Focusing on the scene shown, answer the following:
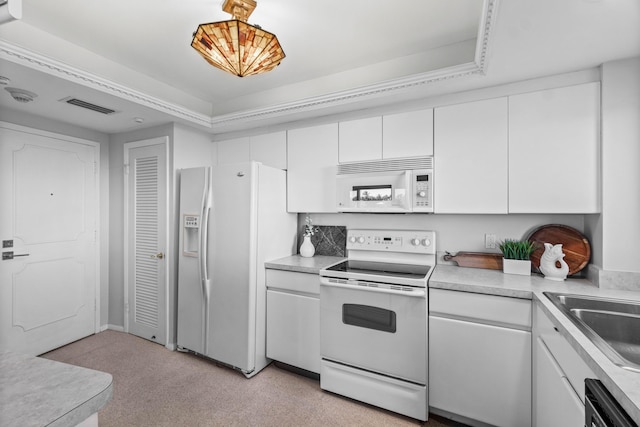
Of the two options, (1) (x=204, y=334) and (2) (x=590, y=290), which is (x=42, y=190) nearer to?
(1) (x=204, y=334)

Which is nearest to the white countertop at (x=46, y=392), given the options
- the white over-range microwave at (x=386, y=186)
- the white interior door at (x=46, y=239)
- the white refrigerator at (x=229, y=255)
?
the white refrigerator at (x=229, y=255)

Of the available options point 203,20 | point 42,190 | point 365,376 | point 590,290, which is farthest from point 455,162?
point 42,190

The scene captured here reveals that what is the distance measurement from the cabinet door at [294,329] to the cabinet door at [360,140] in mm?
1228

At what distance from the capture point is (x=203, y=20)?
196 centimetres

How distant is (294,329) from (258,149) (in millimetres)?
1750

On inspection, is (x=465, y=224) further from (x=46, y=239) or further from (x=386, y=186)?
(x=46, y=239)

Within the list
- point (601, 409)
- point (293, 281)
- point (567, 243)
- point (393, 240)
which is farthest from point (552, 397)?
point (293, 281)

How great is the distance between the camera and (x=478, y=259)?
2.37 meters

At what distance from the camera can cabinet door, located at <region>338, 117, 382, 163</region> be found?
2.52m

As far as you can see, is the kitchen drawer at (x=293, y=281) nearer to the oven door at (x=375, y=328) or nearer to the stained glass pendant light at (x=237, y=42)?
the oven door at (x=375, y=328)

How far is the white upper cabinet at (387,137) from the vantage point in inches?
92.8

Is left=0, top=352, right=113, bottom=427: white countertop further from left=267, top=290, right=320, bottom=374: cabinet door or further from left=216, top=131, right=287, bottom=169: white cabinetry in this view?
left=216, top=131, right=287, bottom=169: white cabinetry

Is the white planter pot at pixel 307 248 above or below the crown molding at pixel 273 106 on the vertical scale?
below

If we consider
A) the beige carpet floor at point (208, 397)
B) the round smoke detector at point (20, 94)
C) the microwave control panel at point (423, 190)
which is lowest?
the beige carpet floor at point (208, 397)
